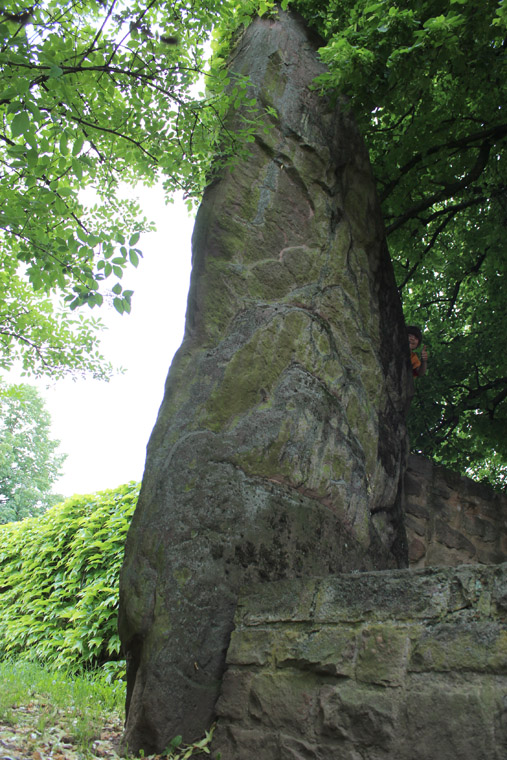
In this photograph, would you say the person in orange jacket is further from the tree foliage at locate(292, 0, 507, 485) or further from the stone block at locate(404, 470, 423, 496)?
the tree foliage at locate(292, 0, 507, 485)

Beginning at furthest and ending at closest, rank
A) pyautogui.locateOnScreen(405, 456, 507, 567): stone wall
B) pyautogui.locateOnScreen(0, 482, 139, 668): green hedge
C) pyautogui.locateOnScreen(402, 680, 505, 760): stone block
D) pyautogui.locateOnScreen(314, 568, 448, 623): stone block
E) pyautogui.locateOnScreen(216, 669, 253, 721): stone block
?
pyautogui.locateOnScreen(0, 482, 139, 668): green hedge < pyautogui.locateOnScreen(405, 456, 507, 567): stone wall < pyautogui.locateOnScreen(216, 669, 253, 721): stone block < pyautogui.locateOnScreen(314, 568, 448, 623): stone block < pyautogui.locateOnScreen(402, 680, 505, 760): stone block

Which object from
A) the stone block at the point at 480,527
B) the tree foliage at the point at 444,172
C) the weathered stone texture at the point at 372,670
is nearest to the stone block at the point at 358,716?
the weathered stone texture at the point at 372,670

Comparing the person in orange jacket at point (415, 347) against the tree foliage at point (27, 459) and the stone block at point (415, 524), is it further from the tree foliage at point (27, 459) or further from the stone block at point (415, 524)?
the tree foliage at point (27, 459)

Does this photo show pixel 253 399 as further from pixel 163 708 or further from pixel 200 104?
pixel 200 104

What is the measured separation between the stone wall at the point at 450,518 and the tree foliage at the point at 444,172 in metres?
2.26

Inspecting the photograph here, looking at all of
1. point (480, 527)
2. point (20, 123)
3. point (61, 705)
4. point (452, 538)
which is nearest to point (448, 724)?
point (61, 705)

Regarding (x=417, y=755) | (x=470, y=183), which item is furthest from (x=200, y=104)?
(x=470, y=183)

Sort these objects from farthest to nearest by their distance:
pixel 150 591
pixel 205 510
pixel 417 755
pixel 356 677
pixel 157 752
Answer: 1. pixel 205 510
2. pixel 150 591
3. pixel 157 752
4. pixel 356 677
5. pixel 417 755

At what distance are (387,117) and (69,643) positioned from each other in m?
5.63

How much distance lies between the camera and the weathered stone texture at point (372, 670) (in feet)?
5.51

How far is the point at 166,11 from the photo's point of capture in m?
3.59

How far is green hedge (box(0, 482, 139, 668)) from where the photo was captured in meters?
4.64

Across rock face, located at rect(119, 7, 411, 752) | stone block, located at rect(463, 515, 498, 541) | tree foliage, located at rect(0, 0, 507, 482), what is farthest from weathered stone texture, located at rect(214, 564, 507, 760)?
stone block, located at rect(463, 515, 498, 541)

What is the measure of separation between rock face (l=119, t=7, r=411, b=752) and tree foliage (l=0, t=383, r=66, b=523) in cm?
1943
